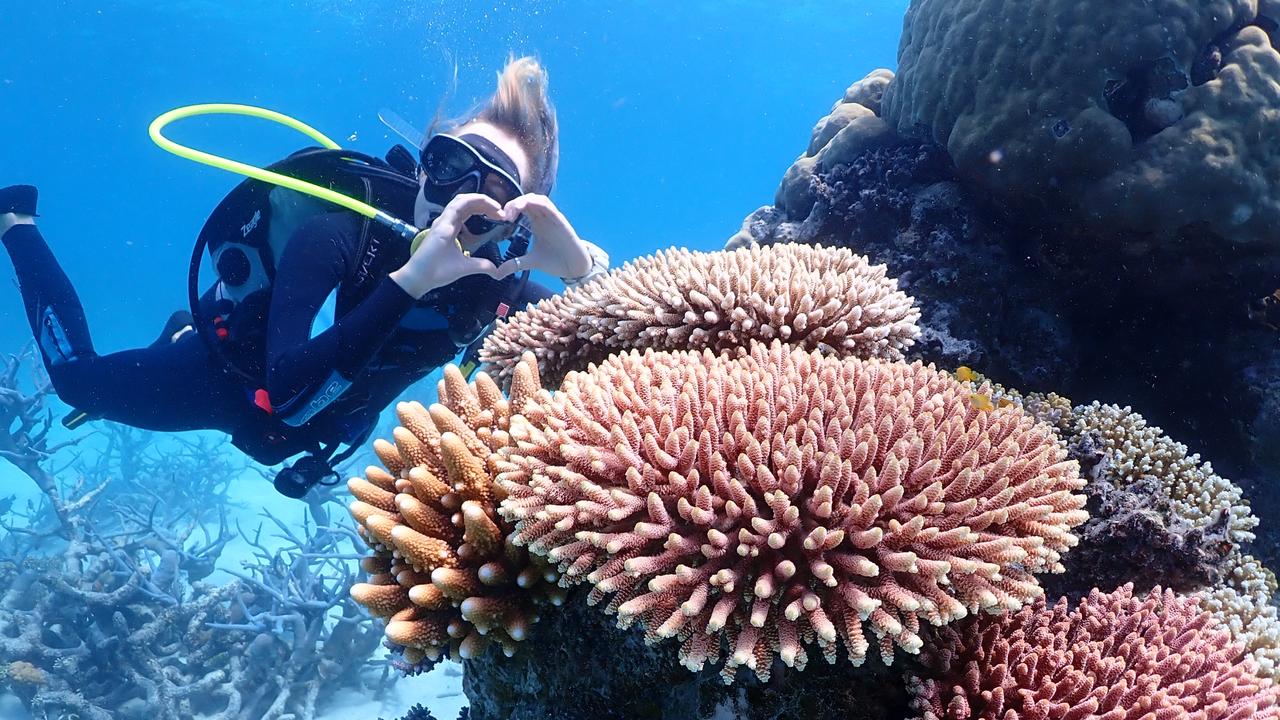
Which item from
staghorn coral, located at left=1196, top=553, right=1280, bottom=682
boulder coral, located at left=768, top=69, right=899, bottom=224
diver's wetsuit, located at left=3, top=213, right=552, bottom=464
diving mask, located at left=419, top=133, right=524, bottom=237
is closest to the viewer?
staghorn coral, located at left=1196, top=553, right=1280, bottom=682

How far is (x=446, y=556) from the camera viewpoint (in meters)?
2.02

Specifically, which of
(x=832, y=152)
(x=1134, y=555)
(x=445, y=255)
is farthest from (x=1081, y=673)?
(x=832, y=152)

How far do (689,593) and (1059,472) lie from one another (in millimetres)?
1218

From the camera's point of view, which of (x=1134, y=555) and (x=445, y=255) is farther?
(x=445, y=255)

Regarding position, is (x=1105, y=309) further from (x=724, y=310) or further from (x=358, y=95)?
(x=358, y=95)

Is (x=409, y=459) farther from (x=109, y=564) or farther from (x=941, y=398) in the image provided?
(x=109, y=564)

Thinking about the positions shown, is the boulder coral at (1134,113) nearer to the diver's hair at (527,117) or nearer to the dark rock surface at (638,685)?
the diver's hair at (527,117)

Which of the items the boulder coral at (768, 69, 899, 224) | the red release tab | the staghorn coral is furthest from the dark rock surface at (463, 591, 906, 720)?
the boulder coral at (768, 69, 899, 224)

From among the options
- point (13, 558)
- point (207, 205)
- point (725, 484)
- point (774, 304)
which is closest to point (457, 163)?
point (774, 304)

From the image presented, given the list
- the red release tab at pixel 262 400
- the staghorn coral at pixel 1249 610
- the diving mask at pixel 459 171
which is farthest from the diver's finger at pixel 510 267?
the staghorn coral at pixel 1249 610

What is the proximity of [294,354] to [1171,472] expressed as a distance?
4604 millimetres

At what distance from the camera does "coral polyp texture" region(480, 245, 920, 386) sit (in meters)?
2.85

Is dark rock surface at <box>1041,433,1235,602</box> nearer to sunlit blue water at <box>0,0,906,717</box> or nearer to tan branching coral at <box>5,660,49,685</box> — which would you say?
tan branching coral at <box>5,660,49,685</box>

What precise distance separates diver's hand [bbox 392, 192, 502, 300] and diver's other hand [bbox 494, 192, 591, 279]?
0.12m
